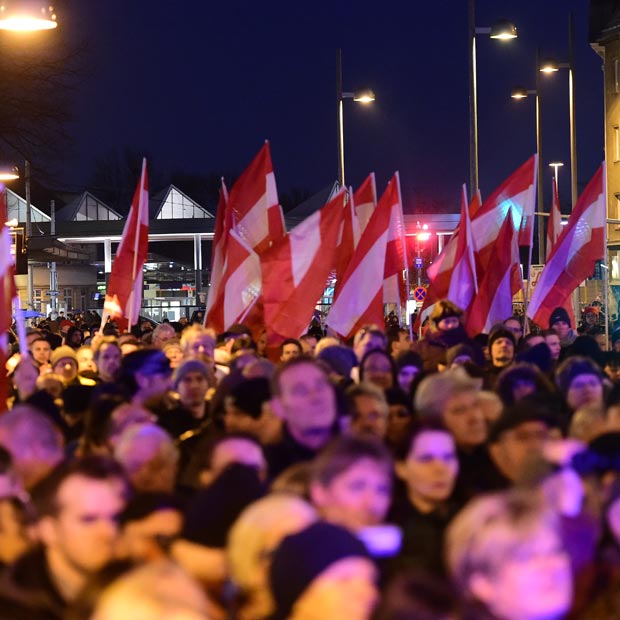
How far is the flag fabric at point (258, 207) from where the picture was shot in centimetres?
1742

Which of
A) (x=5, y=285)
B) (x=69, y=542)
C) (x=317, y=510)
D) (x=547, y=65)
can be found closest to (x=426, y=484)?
(x=317, y=510)

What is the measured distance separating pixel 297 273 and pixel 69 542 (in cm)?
1054

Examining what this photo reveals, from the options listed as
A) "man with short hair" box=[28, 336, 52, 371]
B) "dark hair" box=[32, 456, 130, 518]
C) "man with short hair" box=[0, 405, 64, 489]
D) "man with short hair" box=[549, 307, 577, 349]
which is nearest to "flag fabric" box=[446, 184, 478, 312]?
"man with short hair" box=[549, 307, 577, 349]

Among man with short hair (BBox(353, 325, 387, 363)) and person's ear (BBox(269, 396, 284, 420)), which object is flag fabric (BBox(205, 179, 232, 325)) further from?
person's ear (BBox(269, 396, 284, 420))

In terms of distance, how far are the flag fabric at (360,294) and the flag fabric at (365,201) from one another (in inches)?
157

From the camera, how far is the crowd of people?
4047mm

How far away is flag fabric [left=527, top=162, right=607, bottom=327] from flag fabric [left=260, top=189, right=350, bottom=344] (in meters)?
2.91

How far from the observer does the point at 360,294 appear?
1580cm

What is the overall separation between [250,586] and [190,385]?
4404mm

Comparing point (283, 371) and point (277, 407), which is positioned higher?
point (283, 371)

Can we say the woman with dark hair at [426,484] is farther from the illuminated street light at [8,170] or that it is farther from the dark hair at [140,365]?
the illuminated street light at [8,170]

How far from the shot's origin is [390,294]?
60.0 ft

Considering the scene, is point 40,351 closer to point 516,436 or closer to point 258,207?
point 258,207

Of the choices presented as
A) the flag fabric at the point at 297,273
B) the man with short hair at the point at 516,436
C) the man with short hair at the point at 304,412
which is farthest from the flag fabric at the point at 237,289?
the man with short hair at the point at 516,436
